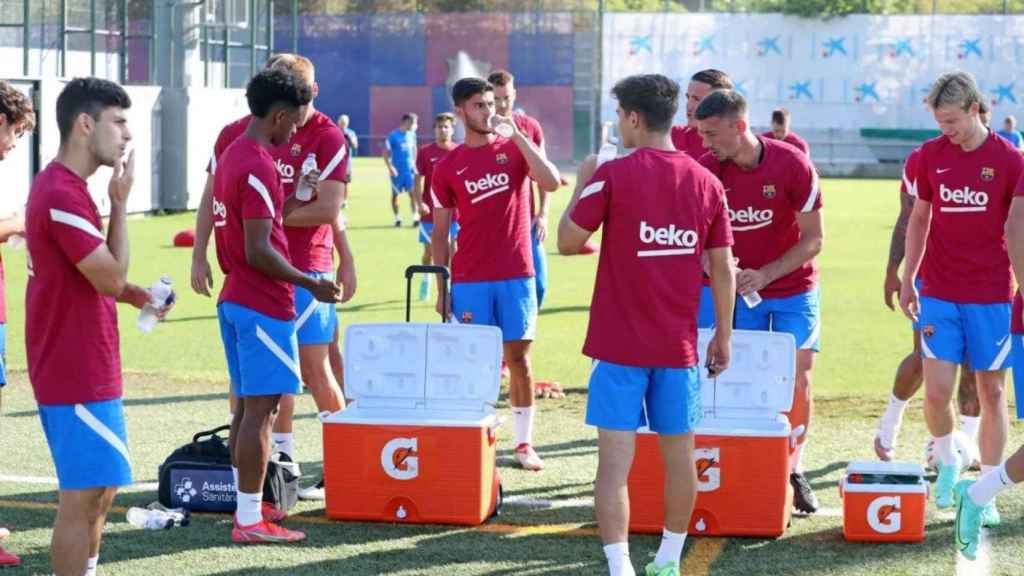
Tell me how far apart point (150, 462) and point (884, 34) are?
5232 centimetres

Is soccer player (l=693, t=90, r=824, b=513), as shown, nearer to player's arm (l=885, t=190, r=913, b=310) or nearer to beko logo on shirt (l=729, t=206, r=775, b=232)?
beko logo on shirt (l=729, t=206, r=775, b=232)

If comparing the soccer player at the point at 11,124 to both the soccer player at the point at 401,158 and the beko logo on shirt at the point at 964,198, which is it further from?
the soccer player at the point at 401,158

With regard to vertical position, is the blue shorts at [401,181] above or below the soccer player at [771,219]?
below

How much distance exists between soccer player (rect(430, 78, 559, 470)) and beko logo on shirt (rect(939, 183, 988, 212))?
230cm

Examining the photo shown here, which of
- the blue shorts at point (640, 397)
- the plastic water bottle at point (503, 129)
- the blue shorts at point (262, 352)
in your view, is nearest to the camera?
the blue shorts at point (640, 397)

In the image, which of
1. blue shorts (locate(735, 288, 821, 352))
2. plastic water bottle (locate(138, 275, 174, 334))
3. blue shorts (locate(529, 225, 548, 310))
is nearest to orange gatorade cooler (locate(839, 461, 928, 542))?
blue shorts (locate(735, 288, 821, 352))

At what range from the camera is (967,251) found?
24.9 feet

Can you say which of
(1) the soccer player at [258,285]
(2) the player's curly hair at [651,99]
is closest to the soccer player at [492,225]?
(1) the soccer player at [258,285]

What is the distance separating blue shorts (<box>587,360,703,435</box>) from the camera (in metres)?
6.20

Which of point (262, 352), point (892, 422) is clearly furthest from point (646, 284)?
point (892, 422)

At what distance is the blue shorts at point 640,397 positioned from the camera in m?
6.20

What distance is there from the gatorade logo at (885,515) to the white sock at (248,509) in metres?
2.85

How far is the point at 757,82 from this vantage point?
191ft

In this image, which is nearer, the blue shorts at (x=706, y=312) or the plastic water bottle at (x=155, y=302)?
the plastic water bottle at (x=155, y=302)
